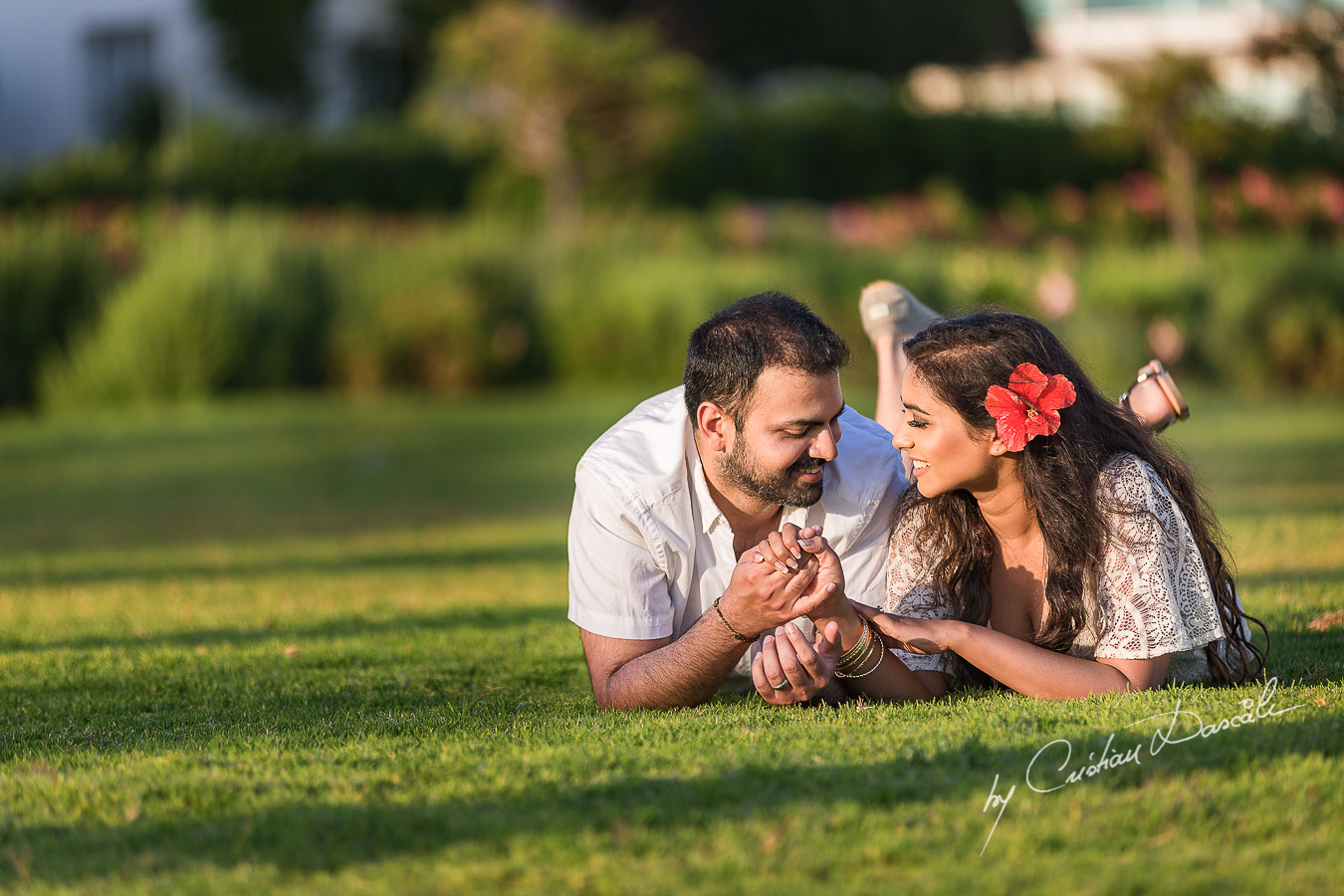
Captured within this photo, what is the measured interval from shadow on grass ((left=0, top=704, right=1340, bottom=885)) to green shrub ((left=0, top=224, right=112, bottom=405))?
13.7m

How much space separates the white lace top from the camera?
4086mm

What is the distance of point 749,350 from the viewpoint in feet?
14.5


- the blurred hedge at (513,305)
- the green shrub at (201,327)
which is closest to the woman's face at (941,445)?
the blurred hedge at (513,305)

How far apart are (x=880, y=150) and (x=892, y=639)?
74.7 feet

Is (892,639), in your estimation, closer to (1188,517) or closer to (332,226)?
(1188,517)

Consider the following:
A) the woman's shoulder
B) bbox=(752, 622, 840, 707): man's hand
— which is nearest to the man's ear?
bbox=(752, 622, 840, 707): man's hand

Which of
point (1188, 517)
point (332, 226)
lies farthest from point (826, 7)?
point (1188, 517)

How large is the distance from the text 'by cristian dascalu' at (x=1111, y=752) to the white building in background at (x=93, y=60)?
25.5 meters

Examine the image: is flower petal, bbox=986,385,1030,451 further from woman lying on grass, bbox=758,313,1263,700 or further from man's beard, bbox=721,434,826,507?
man's beard, bbox=721,434,826,507

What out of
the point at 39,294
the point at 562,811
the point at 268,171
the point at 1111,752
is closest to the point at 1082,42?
the point at 268,171

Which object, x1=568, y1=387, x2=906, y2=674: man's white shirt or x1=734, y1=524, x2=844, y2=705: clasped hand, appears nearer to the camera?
x1=734, y1=524, x2=844, y2=705: clasped hand

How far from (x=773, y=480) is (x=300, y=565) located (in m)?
5.19

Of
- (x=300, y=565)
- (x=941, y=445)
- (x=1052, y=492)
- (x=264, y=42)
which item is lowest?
(x=300, y=565)

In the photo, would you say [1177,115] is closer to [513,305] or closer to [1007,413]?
[513,305]
